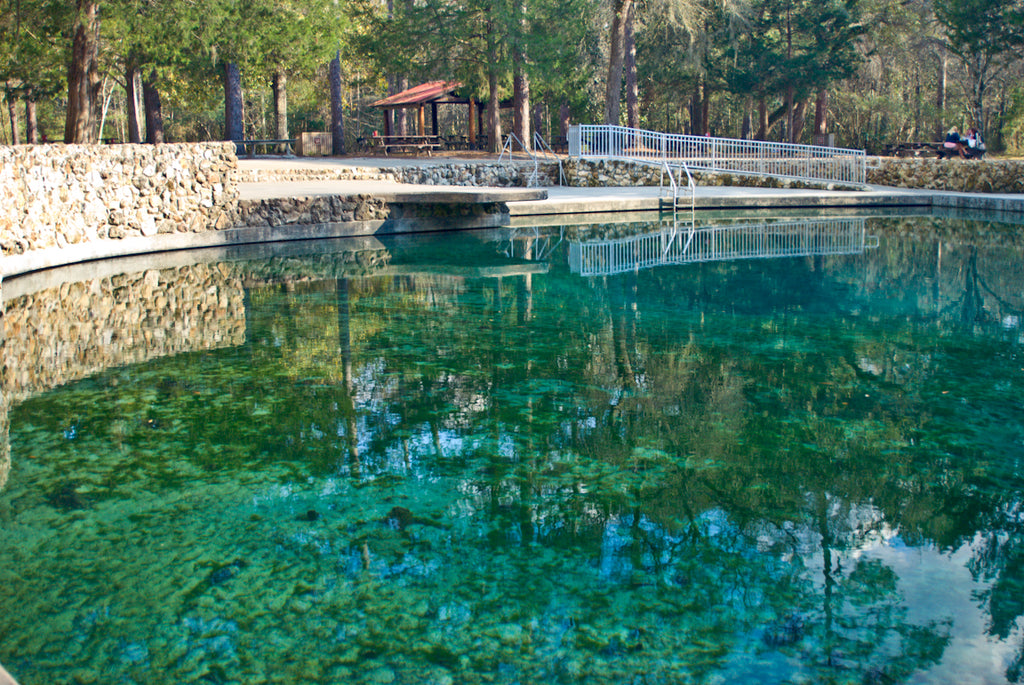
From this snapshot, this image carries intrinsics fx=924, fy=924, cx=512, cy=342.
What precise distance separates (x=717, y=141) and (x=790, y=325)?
1537cm

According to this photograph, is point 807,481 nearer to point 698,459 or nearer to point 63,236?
point 698,459

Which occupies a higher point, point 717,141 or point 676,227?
point 717,141

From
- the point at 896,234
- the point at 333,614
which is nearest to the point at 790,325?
the point at 333,614

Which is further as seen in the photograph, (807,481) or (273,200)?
(273,200)

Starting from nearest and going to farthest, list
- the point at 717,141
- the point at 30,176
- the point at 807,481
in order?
the point at 807,481 < the point at 30,176 < the point at 717,141

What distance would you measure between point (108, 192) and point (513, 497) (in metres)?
9.69

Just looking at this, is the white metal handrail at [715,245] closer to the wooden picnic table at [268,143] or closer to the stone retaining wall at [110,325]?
the stone retaining wall at [110,325]

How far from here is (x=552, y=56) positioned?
78.5 feet

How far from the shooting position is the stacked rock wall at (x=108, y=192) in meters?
10.4

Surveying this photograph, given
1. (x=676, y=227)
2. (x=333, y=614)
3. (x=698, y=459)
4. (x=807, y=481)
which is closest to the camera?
(x=333, y=614)

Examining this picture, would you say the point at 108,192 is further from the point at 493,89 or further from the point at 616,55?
the point at 616,55

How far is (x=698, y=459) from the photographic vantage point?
15.8ft

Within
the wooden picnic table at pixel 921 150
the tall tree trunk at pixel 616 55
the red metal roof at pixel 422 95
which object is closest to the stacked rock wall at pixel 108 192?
the tall tree trunk at pixel 616 55

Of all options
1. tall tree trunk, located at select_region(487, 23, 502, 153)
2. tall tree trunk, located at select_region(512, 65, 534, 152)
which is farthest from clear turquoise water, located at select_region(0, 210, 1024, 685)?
tall tree trunk, located at select_region(512, 65, 534, 152)
